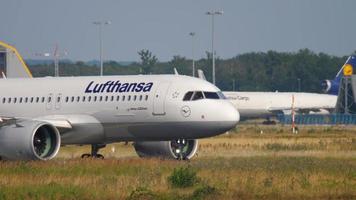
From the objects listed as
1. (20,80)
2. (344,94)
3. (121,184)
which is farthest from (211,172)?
(344,94)

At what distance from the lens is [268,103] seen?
4921 inches

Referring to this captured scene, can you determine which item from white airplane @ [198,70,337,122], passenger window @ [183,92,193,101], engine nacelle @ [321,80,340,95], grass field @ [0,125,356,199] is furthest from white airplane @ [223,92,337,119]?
passenger window @ [183,92,193,101]

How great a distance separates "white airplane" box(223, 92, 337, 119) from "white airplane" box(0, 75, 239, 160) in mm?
77444

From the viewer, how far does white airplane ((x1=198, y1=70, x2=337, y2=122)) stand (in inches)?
4852

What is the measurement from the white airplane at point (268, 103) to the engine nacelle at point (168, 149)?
7686cm

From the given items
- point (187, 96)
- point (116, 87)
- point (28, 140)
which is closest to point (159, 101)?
point (187, 96)

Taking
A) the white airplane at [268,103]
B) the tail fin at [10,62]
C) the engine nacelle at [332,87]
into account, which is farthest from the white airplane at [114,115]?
the engine nacelle at [332,87]

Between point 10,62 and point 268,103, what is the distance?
137ft

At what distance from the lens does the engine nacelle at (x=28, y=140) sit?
39.1 meters

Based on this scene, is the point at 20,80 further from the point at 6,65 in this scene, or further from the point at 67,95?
the point at 6,65

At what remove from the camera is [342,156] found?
1747 inches

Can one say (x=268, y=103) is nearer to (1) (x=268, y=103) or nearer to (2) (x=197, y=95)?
(1) (x=268, y=103)

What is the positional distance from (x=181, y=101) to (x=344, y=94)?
2931 inches

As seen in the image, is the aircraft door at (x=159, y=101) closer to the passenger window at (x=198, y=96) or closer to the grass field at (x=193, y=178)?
the passenger window at (x=198, y=96)
